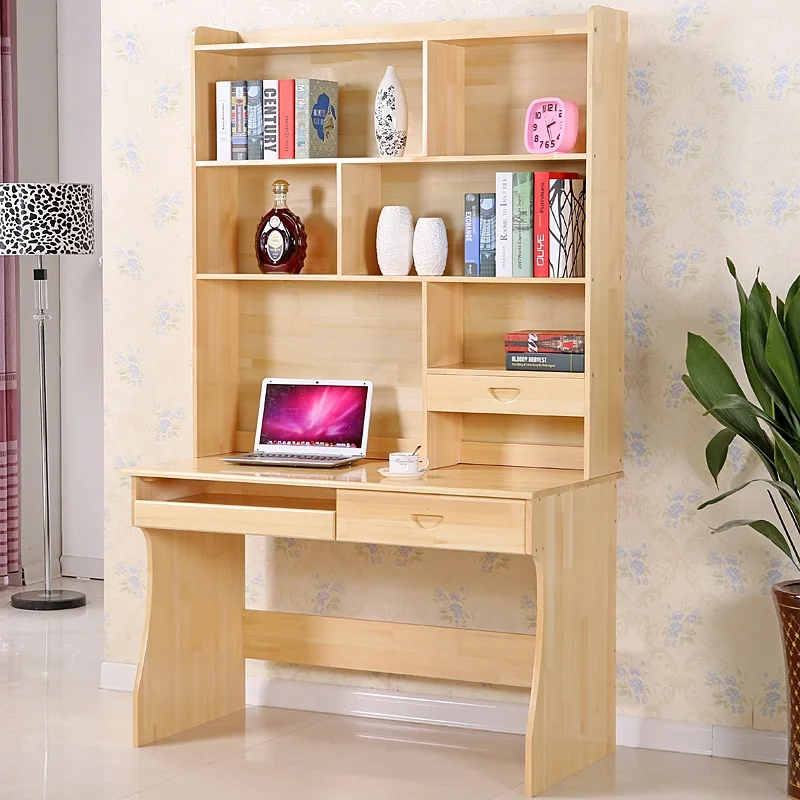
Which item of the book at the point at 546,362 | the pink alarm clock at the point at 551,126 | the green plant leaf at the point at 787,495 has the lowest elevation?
the green plant leaf at the point at 787,495

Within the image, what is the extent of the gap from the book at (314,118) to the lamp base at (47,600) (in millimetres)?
2360

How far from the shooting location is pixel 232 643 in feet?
12.8

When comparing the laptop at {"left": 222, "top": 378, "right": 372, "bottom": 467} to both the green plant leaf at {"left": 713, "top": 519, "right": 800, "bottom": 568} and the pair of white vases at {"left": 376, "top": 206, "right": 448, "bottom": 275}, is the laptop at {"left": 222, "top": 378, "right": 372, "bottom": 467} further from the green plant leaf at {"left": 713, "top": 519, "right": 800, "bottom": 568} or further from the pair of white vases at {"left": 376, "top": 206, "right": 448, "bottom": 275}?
the green plant leaf at {"left": 713, "top": 519, "right": 800, "bottom": 568}

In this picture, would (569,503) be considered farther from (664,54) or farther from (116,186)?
(116,186)

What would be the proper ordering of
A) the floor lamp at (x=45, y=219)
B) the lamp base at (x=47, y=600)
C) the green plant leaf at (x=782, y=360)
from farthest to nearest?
the lamp base at (x=47, y=600) → the floor lamp at (x=45, y=219) → the green plant leaf at (x=782, y=360)

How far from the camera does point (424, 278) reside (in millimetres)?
3498

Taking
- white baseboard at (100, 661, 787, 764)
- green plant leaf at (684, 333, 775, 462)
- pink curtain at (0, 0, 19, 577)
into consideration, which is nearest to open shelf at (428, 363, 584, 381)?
green plant leaf at (684, 333, 775, 462)

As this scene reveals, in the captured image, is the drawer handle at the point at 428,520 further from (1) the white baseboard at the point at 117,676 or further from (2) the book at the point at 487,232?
(1) the white baseboard at the point at 117,676

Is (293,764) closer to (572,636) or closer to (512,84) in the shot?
(572,636)

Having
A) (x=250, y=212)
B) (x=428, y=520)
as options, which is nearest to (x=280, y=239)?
(x=250, y=212)

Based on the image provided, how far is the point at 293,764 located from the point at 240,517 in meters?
0.64

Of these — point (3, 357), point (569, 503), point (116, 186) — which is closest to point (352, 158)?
point (116, 186)

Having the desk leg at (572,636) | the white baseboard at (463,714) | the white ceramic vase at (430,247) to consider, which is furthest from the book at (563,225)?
the white baseboard at (463,714)

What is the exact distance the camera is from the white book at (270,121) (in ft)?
12.0
